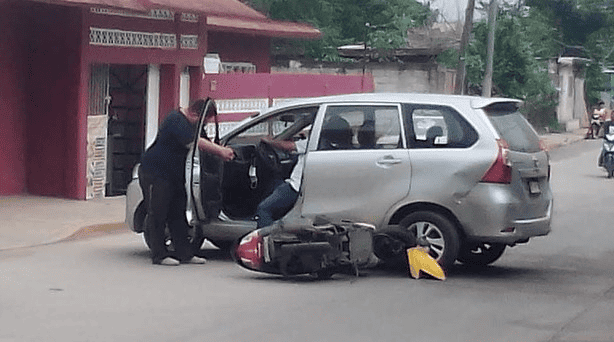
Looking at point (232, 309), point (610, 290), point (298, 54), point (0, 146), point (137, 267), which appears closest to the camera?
point (232, 309)

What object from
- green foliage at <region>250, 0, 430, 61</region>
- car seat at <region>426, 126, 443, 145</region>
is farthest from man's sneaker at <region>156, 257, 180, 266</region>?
green foliage at <region>250, 0, 430, 61</region>

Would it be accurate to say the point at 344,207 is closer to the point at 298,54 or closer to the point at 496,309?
the point at 496,309

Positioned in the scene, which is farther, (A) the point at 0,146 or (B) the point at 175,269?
(A) the point at 0,146

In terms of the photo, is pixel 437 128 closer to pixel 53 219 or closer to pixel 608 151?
pixel 53 219

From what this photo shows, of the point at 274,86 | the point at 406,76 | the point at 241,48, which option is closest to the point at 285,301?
the point at 274,86

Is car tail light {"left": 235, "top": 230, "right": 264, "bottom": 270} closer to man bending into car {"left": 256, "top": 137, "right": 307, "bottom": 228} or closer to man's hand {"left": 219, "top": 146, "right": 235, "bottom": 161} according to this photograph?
man bending into car {"left": 256, "top": 137, "right": 307, "bottom": 228}

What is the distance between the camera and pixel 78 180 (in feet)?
60.1

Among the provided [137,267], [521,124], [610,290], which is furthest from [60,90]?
[610,290]

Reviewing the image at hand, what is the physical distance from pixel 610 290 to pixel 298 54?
29.8 meters

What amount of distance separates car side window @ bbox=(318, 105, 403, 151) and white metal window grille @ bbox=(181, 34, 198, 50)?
8.95 meters

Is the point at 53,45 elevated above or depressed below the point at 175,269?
above

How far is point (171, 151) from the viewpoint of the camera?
40.0 ft

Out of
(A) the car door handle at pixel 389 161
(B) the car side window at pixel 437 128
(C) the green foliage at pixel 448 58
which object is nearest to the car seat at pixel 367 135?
(A) the car door handle at pixel 389 161

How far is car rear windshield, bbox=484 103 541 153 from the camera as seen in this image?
38.8 feet
